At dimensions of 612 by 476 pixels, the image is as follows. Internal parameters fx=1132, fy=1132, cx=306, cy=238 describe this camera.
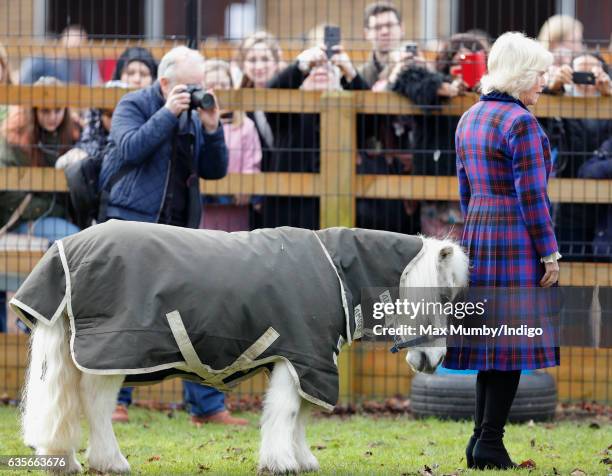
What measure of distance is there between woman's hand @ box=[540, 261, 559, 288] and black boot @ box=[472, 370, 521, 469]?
48 cm

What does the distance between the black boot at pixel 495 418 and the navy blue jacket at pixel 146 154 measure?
2557 millimetres

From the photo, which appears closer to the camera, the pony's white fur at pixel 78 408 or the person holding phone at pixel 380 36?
the pony's white fur at pixel 78 408

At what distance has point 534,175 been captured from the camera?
5707 millimetres

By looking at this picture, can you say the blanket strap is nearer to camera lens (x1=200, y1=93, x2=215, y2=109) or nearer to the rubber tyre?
camera lens (x1=200, y1=93, x2=215, y2=109)

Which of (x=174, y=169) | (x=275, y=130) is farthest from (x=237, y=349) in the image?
(x=275, y=130)

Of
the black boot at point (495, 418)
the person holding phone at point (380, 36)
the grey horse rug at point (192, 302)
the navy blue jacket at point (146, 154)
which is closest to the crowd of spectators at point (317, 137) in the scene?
the person holding phone at point (380, 36)

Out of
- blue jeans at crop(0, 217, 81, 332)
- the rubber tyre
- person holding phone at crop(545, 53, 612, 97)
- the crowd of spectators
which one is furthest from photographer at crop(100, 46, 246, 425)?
person holding phone at crop(545, 53, 612, 97)

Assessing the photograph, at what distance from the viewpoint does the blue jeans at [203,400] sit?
25.9 ft

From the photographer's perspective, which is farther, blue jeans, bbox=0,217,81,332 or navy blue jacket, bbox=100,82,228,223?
blue jeans, bbox=0,217,81,332

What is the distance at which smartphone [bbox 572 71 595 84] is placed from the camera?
27.9 feet

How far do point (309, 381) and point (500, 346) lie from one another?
1.06m

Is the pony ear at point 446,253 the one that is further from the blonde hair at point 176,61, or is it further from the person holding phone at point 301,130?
the person holding phone at point 301,130

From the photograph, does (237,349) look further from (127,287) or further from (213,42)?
(213,42)

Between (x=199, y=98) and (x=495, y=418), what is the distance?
9.35 feet
